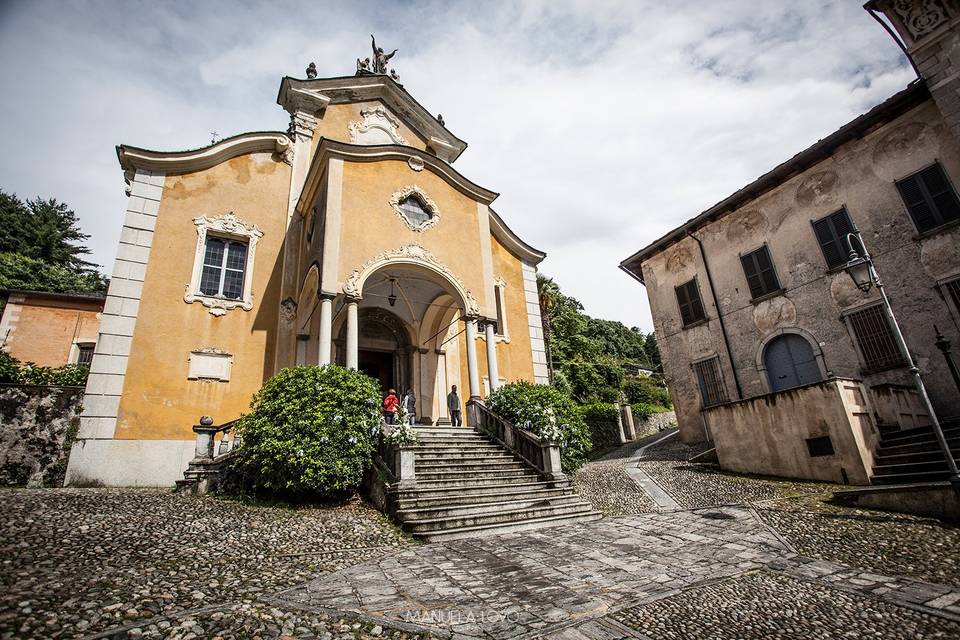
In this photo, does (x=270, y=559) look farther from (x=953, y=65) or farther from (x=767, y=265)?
(x=953, y=65)

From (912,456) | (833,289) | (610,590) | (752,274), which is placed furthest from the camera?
(752,274)

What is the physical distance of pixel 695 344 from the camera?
1770cm

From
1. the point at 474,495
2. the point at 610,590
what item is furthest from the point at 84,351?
the point at 610,590

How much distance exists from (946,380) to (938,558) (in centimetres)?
1035

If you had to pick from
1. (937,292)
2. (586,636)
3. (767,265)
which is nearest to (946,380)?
(937,292)

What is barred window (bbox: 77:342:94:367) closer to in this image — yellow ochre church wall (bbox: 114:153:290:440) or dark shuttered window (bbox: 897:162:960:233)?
yellow ochre church wall (bbox: 114:153:290:440)

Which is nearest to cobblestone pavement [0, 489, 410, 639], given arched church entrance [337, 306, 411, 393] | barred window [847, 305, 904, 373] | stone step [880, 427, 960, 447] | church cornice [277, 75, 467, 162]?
arched church entrance [337, 306, 411, 393]

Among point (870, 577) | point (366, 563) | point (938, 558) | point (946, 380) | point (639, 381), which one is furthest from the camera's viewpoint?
point (639, 381)

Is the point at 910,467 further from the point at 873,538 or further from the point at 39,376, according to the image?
the point at 39,376

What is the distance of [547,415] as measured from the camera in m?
10.2

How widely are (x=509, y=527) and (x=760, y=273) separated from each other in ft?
47.0

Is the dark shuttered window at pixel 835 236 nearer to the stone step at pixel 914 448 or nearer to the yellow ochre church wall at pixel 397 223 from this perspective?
the stone step at pixel 914 448

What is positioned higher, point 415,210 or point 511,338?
point 415,210

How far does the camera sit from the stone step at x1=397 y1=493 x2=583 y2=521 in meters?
6.98
